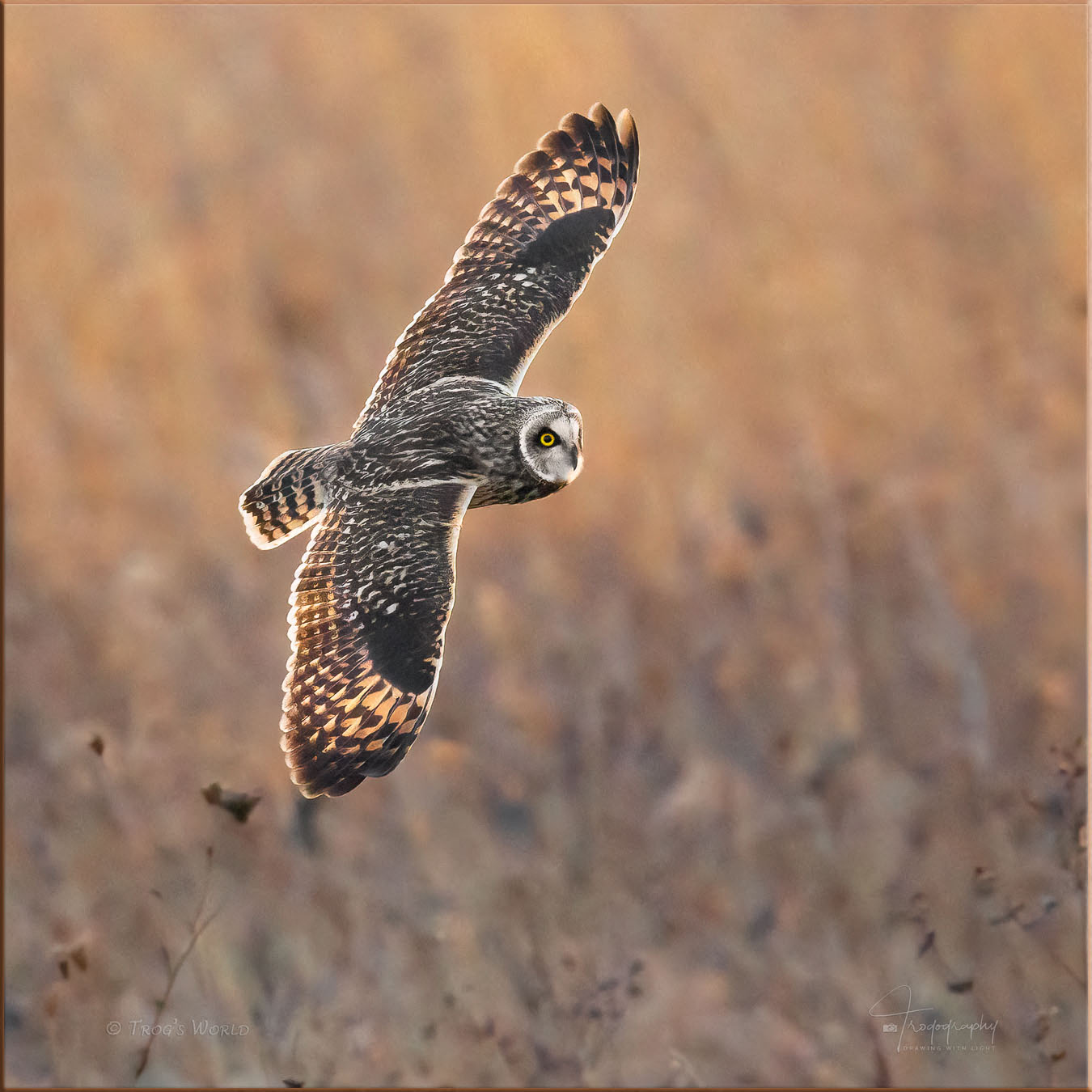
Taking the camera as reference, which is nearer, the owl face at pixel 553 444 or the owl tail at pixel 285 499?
the owl face at pixel 553 444

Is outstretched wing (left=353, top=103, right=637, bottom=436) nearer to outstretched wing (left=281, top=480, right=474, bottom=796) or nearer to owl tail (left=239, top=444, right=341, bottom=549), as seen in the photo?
owl tail (left=239, top=444, right=341, bottom=549)

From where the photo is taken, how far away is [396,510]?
2.59 meters

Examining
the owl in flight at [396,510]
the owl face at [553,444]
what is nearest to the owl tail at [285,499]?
the owl in flight at [396,510]

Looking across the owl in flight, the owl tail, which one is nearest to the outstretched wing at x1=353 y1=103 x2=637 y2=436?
the owl in flight

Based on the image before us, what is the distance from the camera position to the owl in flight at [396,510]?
2467 millimetres

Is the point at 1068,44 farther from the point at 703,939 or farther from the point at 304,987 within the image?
the point at 304,987

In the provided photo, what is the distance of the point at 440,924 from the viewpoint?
455cm

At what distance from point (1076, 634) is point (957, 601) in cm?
50

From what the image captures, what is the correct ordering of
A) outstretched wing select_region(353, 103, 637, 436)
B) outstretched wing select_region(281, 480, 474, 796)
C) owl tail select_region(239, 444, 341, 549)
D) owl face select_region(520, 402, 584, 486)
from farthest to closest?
outstretched wing select_region(353, 103, 637, 436)
owl tail select_region(239, 444, 341, 549)
owl face select_region(520, 402, 584, 486)
outstretched wing select_region(281, 480, 474, 796)

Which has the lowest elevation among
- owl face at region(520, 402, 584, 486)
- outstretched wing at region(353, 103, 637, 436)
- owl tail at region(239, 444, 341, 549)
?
owl tail at region(239, 444, 341, 549)

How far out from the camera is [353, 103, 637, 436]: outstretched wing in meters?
3.01

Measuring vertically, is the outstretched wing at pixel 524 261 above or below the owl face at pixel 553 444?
above

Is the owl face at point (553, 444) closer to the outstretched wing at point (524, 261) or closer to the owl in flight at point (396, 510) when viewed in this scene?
the owl in flight at point (396, 510)

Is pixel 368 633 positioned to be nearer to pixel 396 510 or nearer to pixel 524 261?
pixel 396 510
